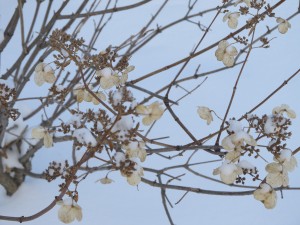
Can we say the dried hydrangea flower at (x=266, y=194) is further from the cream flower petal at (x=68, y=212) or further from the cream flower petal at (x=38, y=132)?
the cream flower petal at (x=38, y=132)

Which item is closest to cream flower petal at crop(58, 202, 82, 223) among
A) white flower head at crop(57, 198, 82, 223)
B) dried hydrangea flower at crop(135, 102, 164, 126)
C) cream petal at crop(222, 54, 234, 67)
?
white flower head at crop(57, 198, 82, 223)

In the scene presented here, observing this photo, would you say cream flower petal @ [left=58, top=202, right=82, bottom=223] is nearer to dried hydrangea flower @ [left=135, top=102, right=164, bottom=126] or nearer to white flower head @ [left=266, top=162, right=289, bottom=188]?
dried hydrangea flower @ [left=135, top=102, right=164, bottom=126]

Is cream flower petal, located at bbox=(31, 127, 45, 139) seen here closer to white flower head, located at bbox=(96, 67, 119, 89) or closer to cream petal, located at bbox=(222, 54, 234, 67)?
white flower head, located at bbox=(96, 67, 119, 89)

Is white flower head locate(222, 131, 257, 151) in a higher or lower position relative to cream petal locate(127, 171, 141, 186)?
higher

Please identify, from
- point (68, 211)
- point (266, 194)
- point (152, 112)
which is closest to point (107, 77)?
point (152, 112)

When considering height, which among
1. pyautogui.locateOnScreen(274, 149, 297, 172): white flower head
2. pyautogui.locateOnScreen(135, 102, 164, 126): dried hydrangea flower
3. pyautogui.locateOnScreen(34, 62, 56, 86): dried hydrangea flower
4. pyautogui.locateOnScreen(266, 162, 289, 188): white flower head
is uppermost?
pyautogui.locateOnScreen(34, 62, 56, 86): dried hydrangea flower

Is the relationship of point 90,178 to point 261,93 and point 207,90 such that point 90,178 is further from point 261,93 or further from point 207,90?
point 261,93

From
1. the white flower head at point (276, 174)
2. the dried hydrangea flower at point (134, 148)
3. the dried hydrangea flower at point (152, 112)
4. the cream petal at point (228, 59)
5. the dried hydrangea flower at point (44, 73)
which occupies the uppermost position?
the cream petal at point (228, 59)

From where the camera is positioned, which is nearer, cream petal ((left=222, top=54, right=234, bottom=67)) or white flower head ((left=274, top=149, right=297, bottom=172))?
white flower head ((left=274, top=149, right=297, bottom=172))

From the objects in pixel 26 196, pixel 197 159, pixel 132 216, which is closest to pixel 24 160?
pixel 26 196

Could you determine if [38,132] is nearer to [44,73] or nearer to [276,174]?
[44,73]

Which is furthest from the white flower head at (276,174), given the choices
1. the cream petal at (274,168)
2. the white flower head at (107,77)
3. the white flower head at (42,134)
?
the white flower head at (42,134)

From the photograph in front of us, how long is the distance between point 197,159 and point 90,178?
1.59 feet

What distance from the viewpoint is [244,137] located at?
0.75 meters
